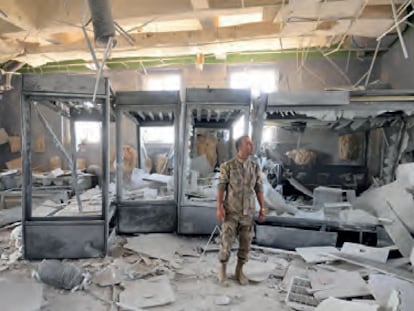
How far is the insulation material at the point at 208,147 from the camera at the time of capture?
823 cm

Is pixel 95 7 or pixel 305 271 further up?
pixel 95 7

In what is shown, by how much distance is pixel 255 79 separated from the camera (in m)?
8.00

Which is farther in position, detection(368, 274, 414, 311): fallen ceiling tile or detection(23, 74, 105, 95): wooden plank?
detection(23, 74, 105, 95): wooden plank

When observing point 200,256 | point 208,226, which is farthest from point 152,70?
point 200,256

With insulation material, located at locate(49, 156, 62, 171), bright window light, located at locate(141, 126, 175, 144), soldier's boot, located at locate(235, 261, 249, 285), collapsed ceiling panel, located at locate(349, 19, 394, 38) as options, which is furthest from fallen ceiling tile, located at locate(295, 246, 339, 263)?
insulation material, located at locate(49, 156, 62, 171)

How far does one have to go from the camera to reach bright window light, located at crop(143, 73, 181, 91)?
27.4 ft

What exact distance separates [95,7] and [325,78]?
19.9 ft

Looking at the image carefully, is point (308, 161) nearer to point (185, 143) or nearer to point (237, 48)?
point (237, 48)

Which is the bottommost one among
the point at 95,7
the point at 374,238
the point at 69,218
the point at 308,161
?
the point at 374,238

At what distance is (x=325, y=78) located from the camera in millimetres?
7531

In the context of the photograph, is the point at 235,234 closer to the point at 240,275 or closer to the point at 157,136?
the point at 240,275

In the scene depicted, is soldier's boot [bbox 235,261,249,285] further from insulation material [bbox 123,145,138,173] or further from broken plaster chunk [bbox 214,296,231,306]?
insulation material [bbox 123,145,138,173]

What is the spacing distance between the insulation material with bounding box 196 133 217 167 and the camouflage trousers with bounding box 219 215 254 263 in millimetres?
4780

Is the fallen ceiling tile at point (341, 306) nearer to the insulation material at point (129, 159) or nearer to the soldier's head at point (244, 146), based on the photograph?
the soldier's head at point (244, 146)
